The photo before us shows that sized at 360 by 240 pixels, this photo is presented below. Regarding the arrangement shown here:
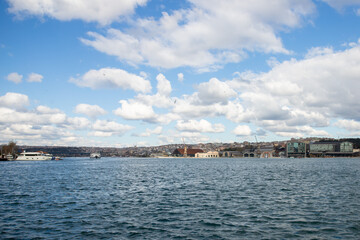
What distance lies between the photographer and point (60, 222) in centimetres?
2591

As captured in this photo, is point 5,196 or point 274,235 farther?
point 5,196

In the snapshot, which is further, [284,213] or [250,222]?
[284,213]

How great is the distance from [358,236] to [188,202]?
18.4 meters

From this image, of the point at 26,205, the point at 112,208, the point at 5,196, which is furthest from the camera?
the point at 5,196

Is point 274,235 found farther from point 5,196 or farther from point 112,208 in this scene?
point 5,196

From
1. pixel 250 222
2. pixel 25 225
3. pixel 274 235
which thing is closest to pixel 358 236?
pixel 274 235

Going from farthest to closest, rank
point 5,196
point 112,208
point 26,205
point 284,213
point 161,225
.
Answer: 1. point 5,196
2. point 26,205
3. point 112,208
4. point 284,213
5. point 161,225

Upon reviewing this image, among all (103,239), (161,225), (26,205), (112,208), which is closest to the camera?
(103,239)

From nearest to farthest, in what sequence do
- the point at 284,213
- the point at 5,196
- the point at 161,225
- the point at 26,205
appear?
1. the point at 161,225
2. the point at 284,213
3. the point at 26,205
4. the point at 5,196

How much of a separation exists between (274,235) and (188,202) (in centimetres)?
1516

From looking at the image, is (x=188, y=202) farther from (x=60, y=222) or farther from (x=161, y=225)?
(x=60, y=222)

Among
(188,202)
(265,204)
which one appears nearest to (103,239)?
(188,202)

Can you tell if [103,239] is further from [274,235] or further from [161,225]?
[274,235]

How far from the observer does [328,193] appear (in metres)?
41.9
